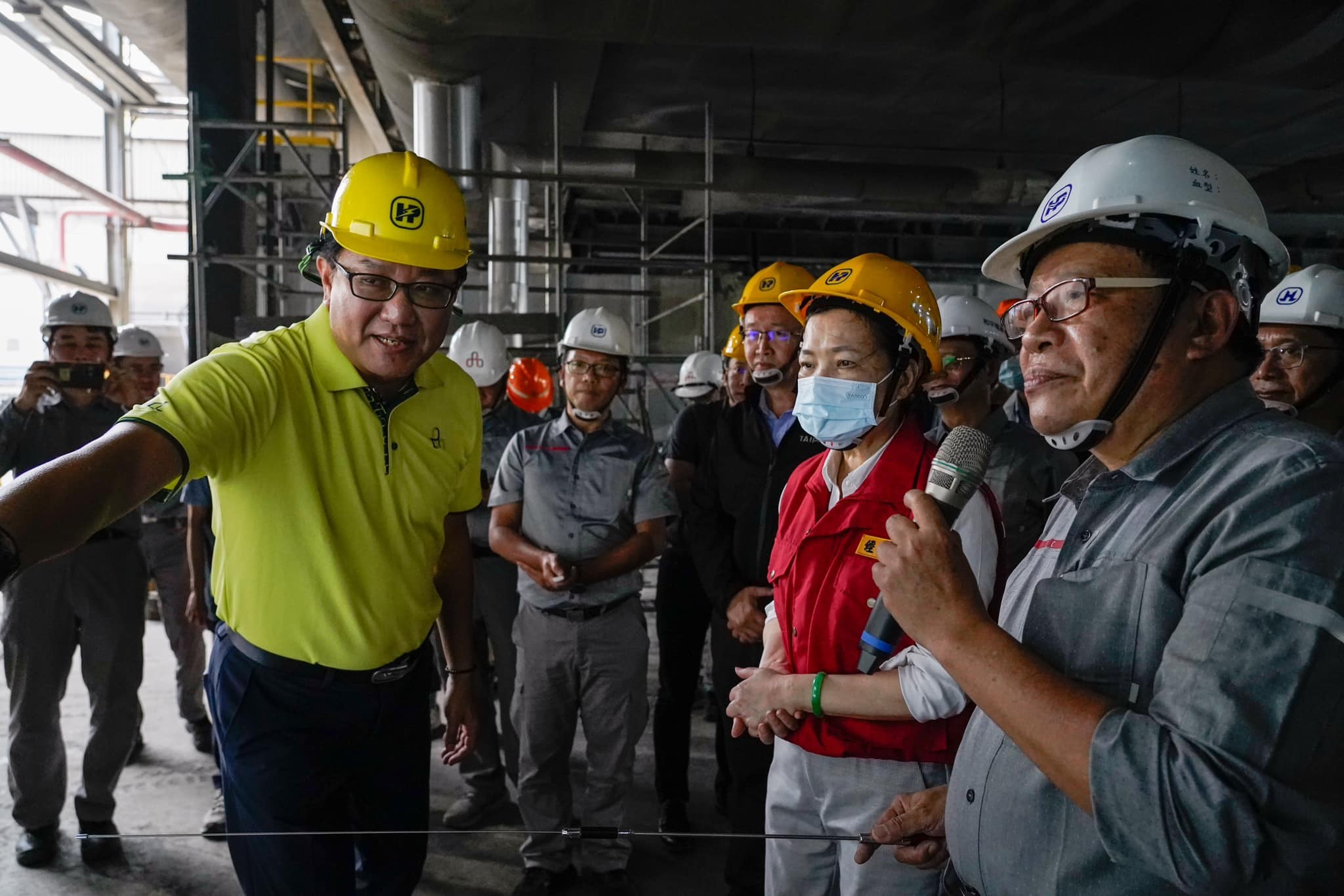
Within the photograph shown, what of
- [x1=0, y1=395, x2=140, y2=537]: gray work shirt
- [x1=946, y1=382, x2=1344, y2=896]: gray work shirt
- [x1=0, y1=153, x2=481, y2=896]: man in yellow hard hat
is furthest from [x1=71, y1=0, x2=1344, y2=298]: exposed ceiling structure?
[x1=946, y1=382, x2=1344, y2=896]: gray work shirt

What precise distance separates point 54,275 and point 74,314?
11.5m

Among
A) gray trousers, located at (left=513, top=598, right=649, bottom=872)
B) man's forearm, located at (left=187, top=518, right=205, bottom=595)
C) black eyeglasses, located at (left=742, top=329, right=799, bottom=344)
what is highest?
black eyeglasses, located at (left=742, top=329, right=799, bottom=344)

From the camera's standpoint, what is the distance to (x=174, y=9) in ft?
26.9

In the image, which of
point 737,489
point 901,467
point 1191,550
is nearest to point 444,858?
point 737,489

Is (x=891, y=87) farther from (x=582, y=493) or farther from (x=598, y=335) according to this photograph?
(x=582, y=493)

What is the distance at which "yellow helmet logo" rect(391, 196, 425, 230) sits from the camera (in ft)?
6.86

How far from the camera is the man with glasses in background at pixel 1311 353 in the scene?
11.3 ft

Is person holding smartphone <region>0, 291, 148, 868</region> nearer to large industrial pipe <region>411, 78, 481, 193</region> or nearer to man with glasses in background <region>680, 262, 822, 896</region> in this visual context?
large industrial pipe <region>411, 78, 481, 193</region>

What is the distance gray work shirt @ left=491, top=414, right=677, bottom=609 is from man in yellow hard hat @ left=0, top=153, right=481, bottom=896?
1654 mm

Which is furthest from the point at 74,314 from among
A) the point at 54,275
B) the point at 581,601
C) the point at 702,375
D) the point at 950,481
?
the point at 54,275

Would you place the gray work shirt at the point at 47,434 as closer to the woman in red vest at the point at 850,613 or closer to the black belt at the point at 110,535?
the black belt at the point at 110,535

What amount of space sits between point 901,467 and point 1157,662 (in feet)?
3.43

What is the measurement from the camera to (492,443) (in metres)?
5.18

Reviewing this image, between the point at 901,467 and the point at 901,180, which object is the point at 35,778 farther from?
the point at 901,180
